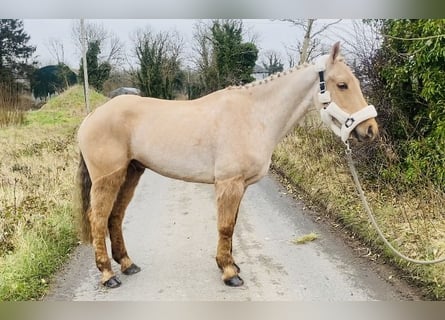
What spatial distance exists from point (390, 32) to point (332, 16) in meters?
0.31

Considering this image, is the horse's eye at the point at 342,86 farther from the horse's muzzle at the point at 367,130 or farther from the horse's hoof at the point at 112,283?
the horse's hoof at the point at 112,283

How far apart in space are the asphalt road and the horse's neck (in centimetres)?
41

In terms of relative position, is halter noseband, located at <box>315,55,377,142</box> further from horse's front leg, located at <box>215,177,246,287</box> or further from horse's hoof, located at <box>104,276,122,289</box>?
horse's hoof, located at <box>104,276,122,289</box>

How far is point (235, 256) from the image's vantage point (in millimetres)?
2297

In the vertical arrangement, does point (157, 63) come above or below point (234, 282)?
above

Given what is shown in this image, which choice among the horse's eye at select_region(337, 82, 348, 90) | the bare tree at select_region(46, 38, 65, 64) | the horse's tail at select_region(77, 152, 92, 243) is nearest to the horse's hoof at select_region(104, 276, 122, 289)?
the horse's tail at select_region(77, 152, 92, 243)

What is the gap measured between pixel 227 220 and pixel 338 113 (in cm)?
72

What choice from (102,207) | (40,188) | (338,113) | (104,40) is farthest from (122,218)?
(338,113)

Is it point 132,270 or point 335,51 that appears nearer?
point 335,51

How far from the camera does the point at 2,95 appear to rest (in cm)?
245

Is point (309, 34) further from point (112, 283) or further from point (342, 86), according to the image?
point (112, 283)

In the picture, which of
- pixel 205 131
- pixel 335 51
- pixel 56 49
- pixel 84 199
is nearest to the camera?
pixel 335 51

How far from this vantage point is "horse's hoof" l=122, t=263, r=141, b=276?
2.28m

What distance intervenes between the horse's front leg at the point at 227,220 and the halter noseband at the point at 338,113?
51 centimetres
